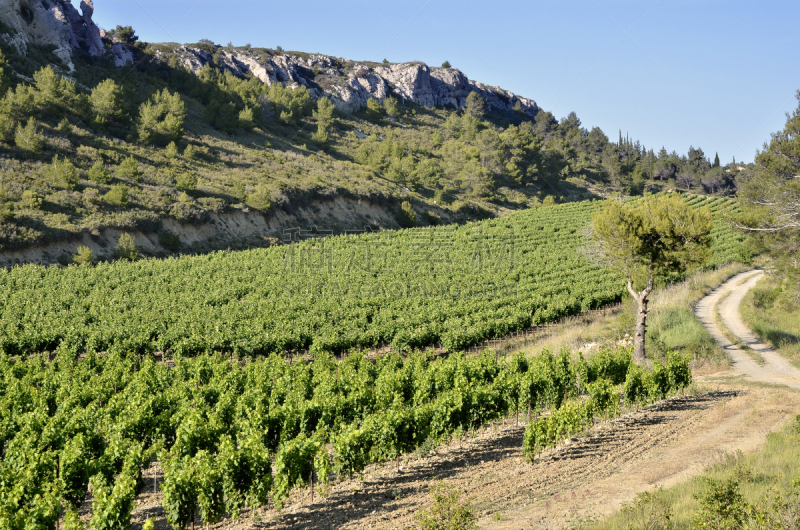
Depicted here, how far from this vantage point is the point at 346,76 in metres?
119

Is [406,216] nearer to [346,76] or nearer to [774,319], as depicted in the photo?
[774,319]

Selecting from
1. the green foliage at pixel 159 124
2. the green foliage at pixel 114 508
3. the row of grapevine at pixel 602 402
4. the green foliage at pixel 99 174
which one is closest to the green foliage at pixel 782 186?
the row of grapevine at pixel 602 402

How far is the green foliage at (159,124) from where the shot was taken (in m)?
57.7

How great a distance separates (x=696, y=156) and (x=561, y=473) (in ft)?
502

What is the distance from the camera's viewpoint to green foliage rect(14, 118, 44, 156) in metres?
45.0

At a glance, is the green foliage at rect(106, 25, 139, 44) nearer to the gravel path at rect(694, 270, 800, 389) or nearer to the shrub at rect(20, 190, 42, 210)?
the shrub at rect(20, 190, 42, 210)

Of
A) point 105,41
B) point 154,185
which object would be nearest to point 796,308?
point 154,185

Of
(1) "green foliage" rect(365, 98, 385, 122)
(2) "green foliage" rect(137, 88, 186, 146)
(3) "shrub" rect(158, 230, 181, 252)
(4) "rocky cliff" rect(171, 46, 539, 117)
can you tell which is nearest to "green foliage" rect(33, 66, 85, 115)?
(2) "green foliage" rect(137, 88, 186, 146)

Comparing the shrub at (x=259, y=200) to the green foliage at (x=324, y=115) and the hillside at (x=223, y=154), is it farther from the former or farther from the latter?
the green foliage at (x=324, y=115)

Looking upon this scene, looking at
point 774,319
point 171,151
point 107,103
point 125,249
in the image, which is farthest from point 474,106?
point 774,319

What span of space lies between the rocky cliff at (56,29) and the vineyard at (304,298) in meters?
47.1

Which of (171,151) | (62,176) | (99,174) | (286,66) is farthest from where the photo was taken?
(286,66)

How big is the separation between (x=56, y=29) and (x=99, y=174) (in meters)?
39.4

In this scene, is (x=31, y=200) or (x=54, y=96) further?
(x=54, y=96)
